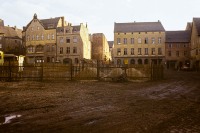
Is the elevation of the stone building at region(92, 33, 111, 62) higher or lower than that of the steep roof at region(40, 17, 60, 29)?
lower

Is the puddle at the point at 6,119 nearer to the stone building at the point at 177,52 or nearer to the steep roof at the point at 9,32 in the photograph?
the stone building at the point at 177,52

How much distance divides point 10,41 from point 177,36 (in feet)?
167

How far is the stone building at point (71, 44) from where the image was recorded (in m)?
52.6

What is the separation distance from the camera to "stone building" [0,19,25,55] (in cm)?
5966

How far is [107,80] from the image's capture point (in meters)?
18.8

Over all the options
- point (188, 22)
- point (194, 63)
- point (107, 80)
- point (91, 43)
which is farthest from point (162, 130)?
point (188, 22)

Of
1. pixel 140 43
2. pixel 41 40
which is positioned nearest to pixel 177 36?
pixel 140 43

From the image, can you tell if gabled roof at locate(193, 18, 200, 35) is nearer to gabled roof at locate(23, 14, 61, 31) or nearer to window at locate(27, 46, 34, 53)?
gabled roof at locate(23, 14, 61, 31)

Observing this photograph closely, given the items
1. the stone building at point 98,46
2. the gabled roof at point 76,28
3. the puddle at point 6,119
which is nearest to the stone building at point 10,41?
the gabled roof at point 76,28

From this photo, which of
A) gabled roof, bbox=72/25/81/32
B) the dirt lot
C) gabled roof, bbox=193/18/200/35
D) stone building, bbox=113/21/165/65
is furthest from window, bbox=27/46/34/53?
the dirt lot

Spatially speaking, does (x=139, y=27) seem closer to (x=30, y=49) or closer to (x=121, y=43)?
(x=121, y=43)

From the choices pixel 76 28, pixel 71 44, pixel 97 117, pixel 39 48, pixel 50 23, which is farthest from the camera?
pixel 50 23

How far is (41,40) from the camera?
54.6 meters

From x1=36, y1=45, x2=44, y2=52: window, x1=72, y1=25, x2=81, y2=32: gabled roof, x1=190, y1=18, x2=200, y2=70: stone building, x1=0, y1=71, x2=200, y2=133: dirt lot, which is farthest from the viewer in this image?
x1=36, y1=45, x2=44, y2=52: window
